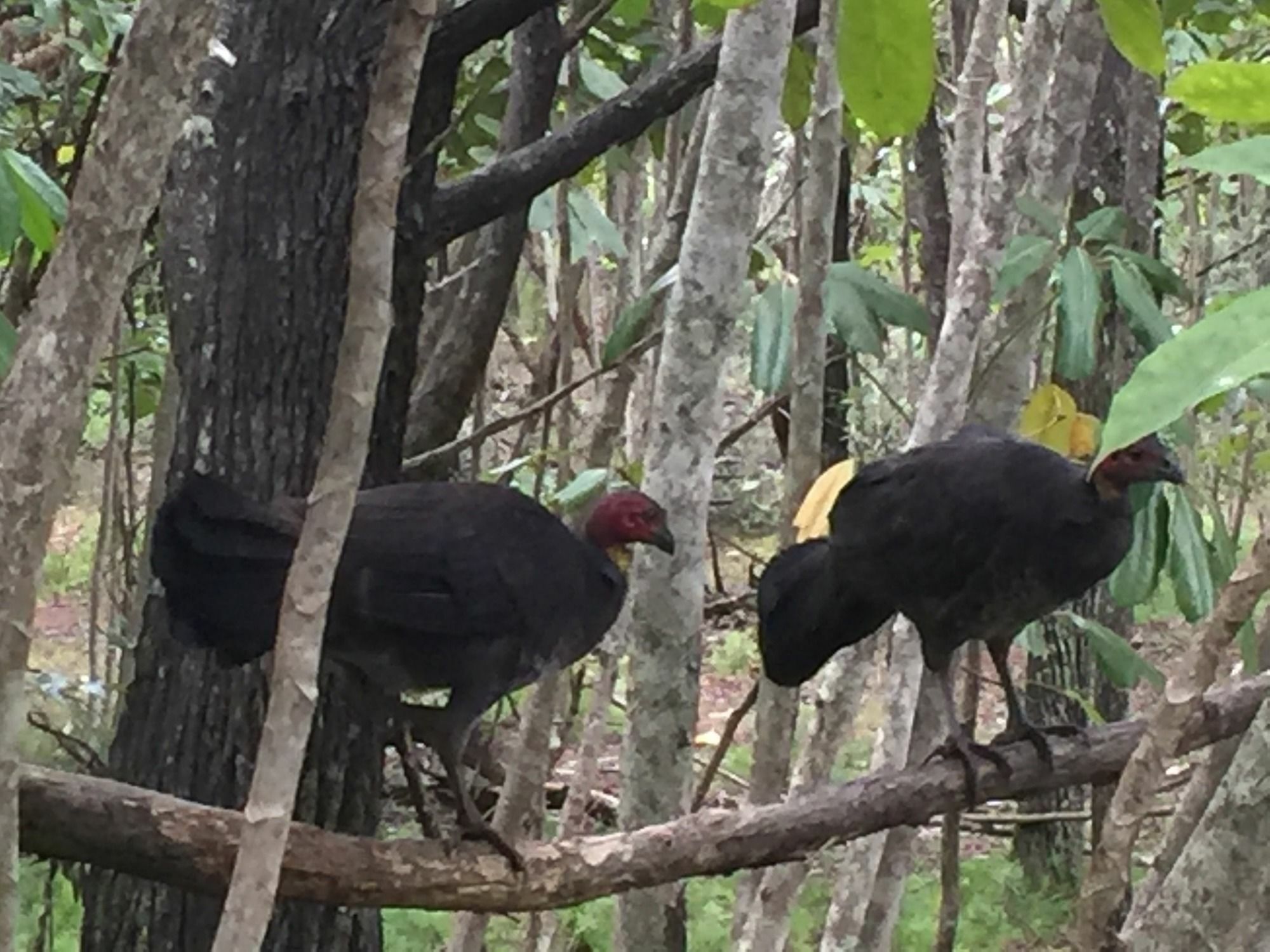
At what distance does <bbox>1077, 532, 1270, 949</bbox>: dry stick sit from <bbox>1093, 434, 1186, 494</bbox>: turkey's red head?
1161mm

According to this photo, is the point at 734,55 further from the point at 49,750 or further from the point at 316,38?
the point at 49,750

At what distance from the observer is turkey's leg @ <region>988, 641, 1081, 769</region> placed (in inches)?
92.0

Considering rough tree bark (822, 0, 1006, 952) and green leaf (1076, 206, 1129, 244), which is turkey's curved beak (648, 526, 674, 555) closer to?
rough tree bark (822, 0, 1006, 952)

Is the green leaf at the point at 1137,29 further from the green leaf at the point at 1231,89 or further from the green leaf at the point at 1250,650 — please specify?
the green leaf at the point at 1250,650

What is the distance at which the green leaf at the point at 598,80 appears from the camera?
3105 millimetres

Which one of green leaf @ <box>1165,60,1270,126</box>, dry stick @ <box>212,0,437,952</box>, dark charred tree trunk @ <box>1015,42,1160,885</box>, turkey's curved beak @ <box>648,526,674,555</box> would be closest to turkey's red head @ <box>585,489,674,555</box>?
turkey's curved beak @ <box>648,526,674,555</box>

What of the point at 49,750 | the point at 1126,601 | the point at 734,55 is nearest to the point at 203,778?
the point at 734,55

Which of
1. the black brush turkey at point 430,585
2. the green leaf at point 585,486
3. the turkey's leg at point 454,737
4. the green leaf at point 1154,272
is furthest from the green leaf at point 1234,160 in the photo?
the green leaf at point 585,486

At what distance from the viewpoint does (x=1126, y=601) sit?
2510mm

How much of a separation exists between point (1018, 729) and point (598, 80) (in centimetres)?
155

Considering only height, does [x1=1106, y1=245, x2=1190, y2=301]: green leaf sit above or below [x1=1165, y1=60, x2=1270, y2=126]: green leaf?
above

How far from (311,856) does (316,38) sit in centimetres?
113

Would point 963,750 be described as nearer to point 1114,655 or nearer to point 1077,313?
point 1114,655

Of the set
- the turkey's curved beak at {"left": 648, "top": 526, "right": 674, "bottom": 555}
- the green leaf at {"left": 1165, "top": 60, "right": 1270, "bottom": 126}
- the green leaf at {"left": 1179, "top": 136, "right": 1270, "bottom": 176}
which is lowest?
the green leaf at {"left": 1179, "top": 136, "right": 1270, "bottom": 176}
